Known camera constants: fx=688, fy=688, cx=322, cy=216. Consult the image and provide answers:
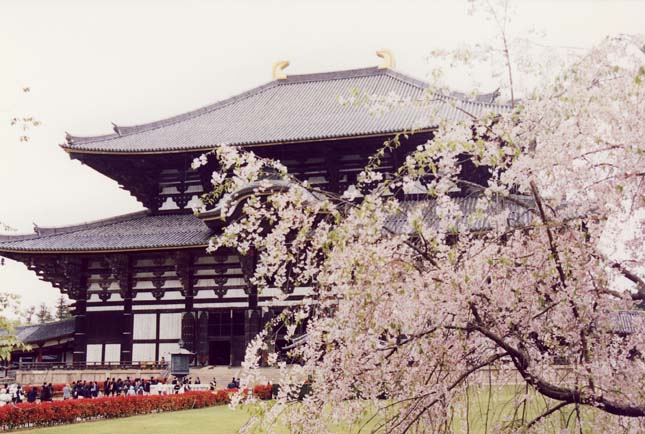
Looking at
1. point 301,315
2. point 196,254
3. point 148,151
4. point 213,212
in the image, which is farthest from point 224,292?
point 301,315

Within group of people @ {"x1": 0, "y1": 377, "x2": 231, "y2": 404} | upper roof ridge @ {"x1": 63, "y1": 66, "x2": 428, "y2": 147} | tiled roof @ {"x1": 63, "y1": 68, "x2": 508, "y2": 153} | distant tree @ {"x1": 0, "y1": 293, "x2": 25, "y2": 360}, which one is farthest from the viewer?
upper roof ridge @ {"x1": 63, "y1": 66, "x2": 428, "y2": 147}

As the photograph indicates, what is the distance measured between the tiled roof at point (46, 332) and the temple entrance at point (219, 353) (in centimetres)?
1188

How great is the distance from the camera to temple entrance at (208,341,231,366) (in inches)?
1099

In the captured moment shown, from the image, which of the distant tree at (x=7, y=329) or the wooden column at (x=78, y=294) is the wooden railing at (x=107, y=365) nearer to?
the wooden column at (x=78, y=294)

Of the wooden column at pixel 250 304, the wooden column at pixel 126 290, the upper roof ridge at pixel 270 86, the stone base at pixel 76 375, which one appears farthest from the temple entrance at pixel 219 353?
the upper roof ridge at pixel 270 86

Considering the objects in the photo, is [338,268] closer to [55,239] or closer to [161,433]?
[161,433]

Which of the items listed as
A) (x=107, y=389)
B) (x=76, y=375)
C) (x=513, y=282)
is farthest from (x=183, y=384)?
(x=513, y=282)

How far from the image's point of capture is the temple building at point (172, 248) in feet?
91.0

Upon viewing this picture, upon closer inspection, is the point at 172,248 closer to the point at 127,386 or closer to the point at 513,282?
→ the point at 127,386

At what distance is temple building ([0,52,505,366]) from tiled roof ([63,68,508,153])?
0.12 m

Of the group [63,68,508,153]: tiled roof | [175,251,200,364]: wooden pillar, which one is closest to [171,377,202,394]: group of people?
[175,251,200,364]: wooden pillar

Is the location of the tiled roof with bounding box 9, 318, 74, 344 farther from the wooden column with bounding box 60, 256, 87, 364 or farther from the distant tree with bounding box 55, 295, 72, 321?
the distant tree with bounding box 55, 295, 72, 321

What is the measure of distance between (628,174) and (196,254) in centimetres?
2344

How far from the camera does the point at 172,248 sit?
89.6 feet
